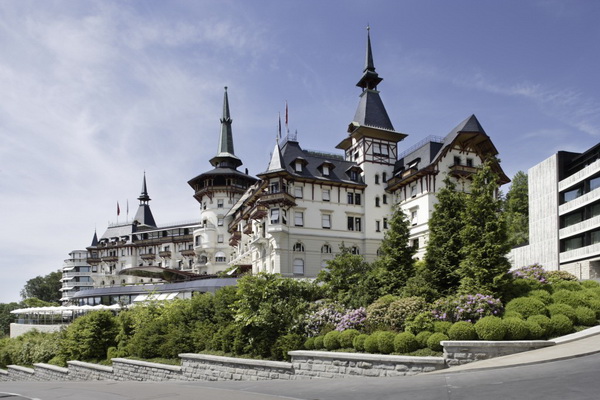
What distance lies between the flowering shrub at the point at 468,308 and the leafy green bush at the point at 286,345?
6.19 metres

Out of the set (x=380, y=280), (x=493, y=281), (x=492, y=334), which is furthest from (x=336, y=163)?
(x=492, y=334)

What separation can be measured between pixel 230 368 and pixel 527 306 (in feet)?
42.5

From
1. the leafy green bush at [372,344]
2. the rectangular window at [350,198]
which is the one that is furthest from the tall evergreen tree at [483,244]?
the rectangular window at [350,198]

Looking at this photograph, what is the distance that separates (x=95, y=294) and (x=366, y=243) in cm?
3686

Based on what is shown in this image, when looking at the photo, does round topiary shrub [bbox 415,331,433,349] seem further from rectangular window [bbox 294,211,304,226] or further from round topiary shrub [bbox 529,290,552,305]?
rectangular window [bbox 294,211,304,226]

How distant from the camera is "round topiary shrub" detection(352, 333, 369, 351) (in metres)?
20.4

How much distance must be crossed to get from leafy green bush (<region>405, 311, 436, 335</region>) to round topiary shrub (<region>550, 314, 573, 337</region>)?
4408mm

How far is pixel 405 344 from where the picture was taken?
18906 millimetres

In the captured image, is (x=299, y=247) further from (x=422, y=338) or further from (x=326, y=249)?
(x=422, y=338)

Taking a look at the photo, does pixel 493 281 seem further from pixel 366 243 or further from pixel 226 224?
pixel 226 224

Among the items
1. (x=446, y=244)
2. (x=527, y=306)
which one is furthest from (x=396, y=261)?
(x=527, y=306)

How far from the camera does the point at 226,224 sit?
8819 centimetres

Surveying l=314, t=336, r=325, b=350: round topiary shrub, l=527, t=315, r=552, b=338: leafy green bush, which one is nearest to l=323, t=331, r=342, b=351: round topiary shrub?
l=314, t=336, r=325, b=350: round topiary shrub

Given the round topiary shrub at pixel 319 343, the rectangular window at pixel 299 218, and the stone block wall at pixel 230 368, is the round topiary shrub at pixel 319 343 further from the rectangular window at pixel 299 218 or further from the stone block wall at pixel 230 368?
the rectangular window at pixel 299 218
